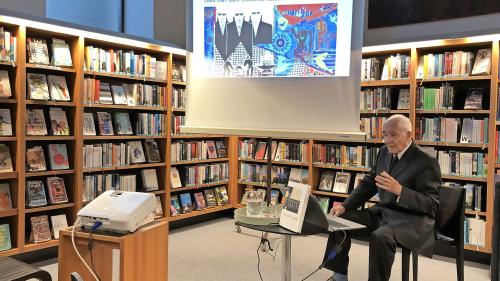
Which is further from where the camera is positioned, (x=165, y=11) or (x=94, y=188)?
(x=165, y=11)

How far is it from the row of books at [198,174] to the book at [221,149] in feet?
0.41

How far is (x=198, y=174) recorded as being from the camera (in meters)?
5.30

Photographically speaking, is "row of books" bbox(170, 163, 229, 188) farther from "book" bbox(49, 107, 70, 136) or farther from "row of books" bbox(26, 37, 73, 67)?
"row of books" bbox(26, 37, 73, 67)

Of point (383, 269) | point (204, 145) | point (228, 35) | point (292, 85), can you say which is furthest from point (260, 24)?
point (204, 145)

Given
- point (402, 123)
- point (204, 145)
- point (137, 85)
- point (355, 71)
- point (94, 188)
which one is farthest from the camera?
point (204, 145)

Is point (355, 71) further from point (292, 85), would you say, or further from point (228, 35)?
point (228, 35)

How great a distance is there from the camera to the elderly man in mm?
2637

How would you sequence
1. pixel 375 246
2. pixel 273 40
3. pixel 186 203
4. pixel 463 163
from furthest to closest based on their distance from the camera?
pixel 186 203
pixel 463 163
pixel 375 246
pixel 273 40

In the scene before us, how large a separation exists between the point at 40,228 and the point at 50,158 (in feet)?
2.03

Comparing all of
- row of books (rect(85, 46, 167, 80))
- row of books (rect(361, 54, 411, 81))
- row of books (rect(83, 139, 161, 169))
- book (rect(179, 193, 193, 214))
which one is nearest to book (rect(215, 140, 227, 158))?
book (rect(179, 193, 193, 214))

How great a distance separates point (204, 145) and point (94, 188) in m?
1.53

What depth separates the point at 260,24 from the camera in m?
2.52

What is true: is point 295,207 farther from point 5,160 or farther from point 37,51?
point 37,51

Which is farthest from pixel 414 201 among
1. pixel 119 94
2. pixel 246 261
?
pixel 119 94
